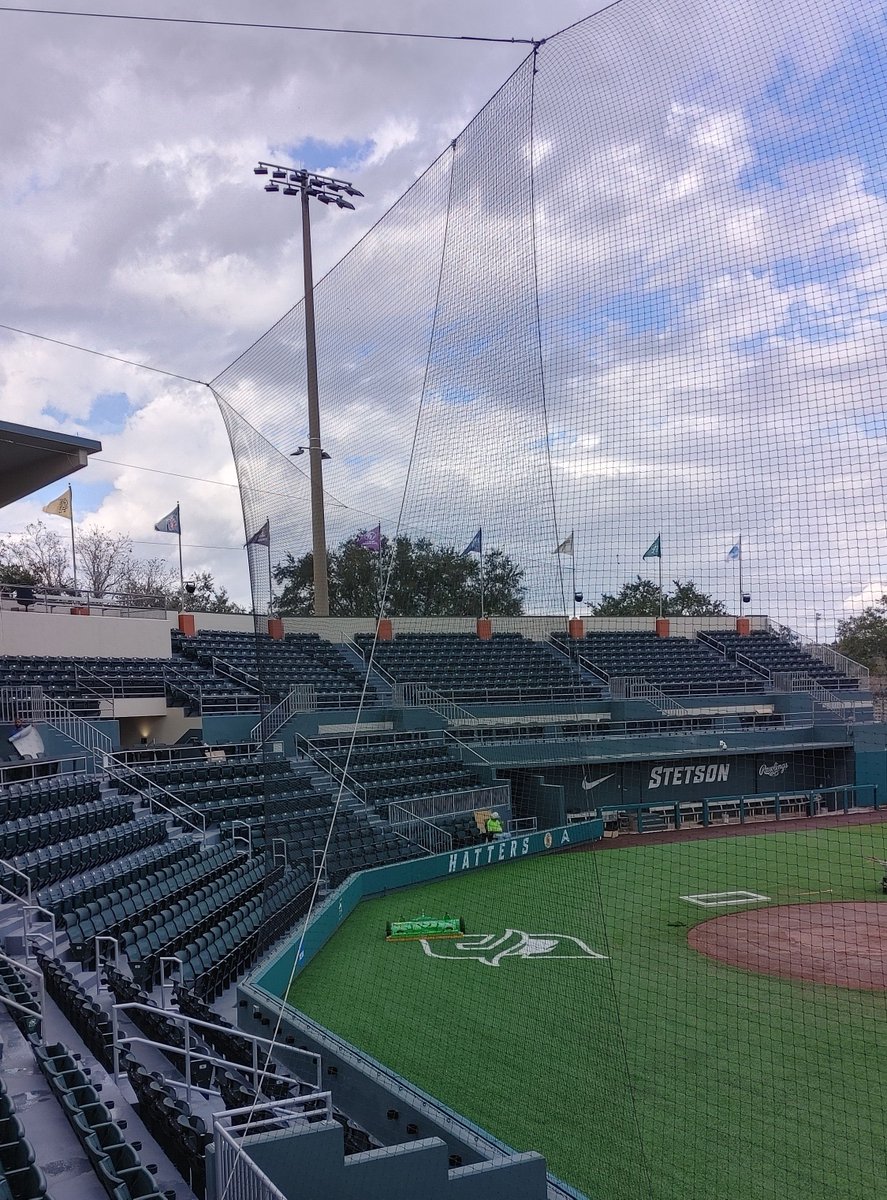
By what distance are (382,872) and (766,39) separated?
40.8 ft

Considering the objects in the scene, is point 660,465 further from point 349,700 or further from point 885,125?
point 349,700

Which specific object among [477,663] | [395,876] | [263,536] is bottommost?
[395,876]

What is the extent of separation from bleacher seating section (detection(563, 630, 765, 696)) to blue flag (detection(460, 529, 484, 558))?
36.3 feet

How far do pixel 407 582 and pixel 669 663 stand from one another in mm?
12815

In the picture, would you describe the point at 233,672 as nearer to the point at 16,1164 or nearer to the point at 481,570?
the point at 481,570

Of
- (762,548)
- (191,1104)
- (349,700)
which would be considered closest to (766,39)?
(762,548)

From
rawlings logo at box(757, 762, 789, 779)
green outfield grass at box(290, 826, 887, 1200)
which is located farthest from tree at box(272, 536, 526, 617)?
rawlings logo at box(757, 762, 789, 779)

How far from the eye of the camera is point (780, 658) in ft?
69.1

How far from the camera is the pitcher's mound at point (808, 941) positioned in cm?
1095

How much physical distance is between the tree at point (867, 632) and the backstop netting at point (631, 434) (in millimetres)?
279

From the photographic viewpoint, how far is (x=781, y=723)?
22.1m

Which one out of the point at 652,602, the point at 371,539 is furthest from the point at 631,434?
the point at 371,539

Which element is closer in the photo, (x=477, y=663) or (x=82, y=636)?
(x=477, y=663)

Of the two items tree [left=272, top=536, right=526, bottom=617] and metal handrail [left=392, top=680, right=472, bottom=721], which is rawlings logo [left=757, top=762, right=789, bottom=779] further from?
tree [left=272, top=536, right=526, bottom=617]
